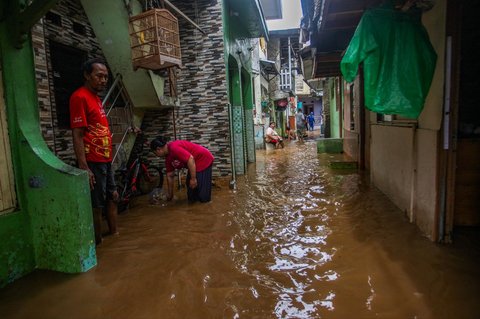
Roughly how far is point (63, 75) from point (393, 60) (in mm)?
5340

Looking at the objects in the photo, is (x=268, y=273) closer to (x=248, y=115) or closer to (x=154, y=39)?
(x=154, y=39)

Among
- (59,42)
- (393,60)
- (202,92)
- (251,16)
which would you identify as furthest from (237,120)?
(393,60)

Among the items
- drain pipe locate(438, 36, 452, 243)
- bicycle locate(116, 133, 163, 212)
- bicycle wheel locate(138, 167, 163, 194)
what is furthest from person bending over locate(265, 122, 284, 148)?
drain pipe locate(438, 36, 452, 243)

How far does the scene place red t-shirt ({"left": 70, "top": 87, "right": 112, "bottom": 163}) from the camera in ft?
11.0

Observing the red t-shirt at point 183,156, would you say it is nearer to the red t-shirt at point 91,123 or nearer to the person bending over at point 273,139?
the red t-shirt at point 91,123

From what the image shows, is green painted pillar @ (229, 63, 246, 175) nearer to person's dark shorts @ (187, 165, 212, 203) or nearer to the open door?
person's dark shorts @ (187, 165, 212, 203)

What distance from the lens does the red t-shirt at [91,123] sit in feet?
11.0

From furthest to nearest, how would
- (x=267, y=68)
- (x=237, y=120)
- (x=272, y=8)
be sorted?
(x=267, y=68) < (x=272, y=8) < (x=237, y=120)

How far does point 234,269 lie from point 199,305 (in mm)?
659

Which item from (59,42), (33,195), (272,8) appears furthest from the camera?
(272,8)

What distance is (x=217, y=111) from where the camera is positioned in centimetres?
766

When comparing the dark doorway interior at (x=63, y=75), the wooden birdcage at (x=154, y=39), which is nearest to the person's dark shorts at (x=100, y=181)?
the wooden birdcage at (x=154, y=39)

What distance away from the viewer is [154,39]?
507 centimetres

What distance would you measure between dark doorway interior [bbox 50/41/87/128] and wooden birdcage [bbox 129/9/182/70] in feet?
4.12
